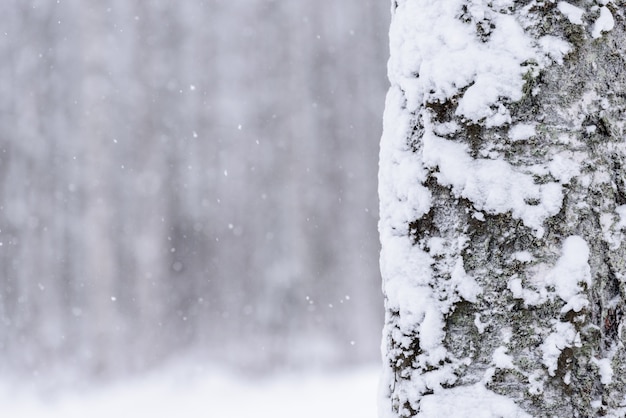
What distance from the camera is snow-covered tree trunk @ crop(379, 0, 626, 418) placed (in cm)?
88

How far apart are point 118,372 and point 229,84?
111 inches

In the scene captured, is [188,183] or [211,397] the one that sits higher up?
[188,183]

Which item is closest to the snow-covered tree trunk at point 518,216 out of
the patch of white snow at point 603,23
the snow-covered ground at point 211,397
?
the patch of white snow at point 603,23

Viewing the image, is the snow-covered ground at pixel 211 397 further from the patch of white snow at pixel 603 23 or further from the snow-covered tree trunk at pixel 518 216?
the patch of white snow at pixel 603 23

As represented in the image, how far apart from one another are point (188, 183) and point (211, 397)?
192cm

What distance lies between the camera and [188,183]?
6.16 metres

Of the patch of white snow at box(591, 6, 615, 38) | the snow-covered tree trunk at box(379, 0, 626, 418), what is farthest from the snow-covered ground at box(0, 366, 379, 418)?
the patch of white snow at box(591, 6, 615, 38)

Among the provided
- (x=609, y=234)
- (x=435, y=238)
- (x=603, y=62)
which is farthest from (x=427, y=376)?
(x=603, y=62)

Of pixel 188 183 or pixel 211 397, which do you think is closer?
pixel 211 397

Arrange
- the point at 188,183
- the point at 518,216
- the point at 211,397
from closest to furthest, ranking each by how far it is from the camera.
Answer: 1. the point at 518,216
2. the point at 211,397
3. the point at 188,183

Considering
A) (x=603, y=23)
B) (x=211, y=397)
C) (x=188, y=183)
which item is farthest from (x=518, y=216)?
(x=188, y=183)

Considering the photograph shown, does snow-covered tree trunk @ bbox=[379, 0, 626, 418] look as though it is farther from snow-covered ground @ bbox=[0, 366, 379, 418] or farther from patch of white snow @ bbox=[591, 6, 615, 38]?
snow-covered ground @ bbox=[0, 366, 379, 418]

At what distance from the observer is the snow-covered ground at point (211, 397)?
511cm

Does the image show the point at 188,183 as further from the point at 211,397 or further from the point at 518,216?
the point at 518,216
